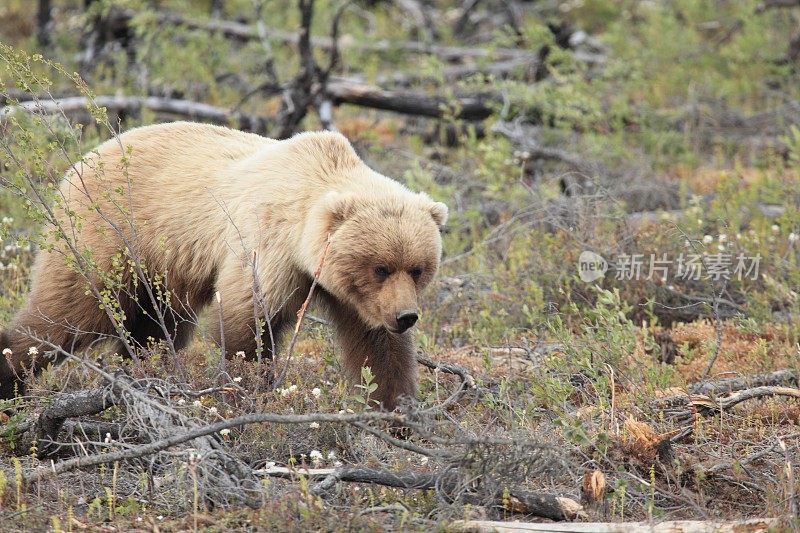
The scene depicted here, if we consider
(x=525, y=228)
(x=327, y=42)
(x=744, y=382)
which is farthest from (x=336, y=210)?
(x=327, y=42)

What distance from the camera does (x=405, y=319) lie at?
14.9ft

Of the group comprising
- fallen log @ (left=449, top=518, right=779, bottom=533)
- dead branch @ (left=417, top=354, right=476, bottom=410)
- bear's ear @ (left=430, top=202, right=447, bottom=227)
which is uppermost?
bear's ear @ (left=430, top=202, right=447, bottom=227)

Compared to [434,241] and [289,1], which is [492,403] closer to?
[434,241]

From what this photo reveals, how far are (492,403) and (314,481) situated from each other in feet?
3.66

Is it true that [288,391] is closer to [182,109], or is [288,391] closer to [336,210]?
[336,210]

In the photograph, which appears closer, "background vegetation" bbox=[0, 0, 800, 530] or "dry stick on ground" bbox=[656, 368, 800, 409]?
"background vegetation" bbox=[0, 0, 800, 530]

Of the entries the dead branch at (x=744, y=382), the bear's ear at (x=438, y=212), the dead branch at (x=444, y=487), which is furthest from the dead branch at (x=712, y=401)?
the bear's ear at (x=438, y=212)

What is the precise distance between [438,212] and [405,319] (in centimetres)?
66

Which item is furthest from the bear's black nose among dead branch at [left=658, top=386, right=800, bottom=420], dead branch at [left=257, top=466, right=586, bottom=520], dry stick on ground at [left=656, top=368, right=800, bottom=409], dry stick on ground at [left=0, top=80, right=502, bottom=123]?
dry stick on ground at [left=0, top=80, right=502, bottom=123]

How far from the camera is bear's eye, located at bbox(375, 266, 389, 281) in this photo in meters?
4.67

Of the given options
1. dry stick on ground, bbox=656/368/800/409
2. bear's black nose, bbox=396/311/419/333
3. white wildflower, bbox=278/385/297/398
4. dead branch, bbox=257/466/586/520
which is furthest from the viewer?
dry stick on ground, bbox=656/368/800/409

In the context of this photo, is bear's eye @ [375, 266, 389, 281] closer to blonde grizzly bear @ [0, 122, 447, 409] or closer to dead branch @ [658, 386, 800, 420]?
blonde grizzly bear @ [0, 122, 447, 409]

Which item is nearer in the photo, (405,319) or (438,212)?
(405,319)

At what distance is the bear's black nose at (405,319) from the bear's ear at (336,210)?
1.69 feet
